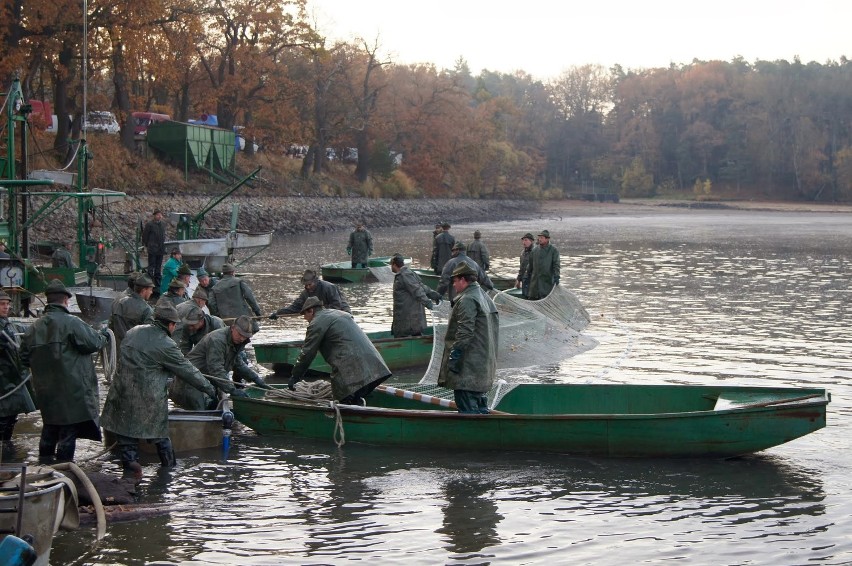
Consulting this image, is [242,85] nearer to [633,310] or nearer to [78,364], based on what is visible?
[633,310]

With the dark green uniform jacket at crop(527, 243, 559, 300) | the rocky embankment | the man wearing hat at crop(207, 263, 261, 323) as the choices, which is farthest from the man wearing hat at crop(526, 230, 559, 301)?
the rocky embankment

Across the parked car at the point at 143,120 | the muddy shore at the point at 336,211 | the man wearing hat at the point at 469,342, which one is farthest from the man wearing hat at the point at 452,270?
the parked car at the point at 143,120

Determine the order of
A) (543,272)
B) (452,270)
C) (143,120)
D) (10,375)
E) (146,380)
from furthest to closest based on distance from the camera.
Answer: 1. (143,120)
2. (543,272)
3. (452,270)
4. (10,375)
5. (146,380)

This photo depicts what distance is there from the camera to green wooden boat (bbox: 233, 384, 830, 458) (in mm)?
10242

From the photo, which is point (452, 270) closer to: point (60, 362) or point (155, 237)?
point (60, 362)

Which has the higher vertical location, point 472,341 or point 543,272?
point 543,272

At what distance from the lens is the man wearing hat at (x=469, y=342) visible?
10492 mm

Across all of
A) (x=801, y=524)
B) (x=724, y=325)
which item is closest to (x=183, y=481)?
(x=801, y=524)

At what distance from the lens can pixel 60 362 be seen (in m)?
9.50

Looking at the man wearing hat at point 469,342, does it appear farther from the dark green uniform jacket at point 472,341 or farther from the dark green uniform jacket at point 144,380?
the dark green uniform jacket at point 144,380

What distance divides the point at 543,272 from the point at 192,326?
8291mm

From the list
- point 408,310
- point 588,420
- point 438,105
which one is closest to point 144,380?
point 588,420

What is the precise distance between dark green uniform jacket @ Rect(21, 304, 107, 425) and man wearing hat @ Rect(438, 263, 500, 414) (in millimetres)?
3337

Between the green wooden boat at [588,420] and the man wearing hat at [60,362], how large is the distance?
230 centimetres
